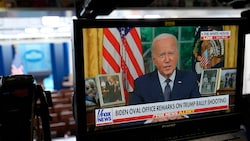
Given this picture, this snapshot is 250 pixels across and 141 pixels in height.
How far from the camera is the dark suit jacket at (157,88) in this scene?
1220mm

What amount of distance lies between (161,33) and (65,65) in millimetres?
8969

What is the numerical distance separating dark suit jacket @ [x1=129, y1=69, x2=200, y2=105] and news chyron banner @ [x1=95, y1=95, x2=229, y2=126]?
2 cm

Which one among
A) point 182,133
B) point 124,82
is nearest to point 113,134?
point 124,82

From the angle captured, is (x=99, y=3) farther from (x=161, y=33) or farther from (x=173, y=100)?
(x=173, y=100)

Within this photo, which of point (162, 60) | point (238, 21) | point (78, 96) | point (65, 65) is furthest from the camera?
point (65, 65)

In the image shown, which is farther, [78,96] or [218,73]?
[218,73]

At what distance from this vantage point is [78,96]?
1125 millimetres

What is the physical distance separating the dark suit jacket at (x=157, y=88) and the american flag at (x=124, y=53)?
4 centimetres

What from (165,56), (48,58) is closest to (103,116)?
(165,56)

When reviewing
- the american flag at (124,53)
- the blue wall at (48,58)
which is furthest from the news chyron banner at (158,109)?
the blue wall at (48,58)

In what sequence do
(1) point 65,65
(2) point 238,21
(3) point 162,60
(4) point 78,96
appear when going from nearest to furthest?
(4) point 78,96 → (3) point 162,60 → (2) point 238,21 → (1) point 65,65

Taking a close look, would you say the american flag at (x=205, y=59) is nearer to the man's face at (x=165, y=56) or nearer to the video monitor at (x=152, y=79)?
the video monitor at (x=152, y=79)

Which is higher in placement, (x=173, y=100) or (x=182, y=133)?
(x=173, y=100)

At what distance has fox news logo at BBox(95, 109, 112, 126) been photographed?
1166mm
